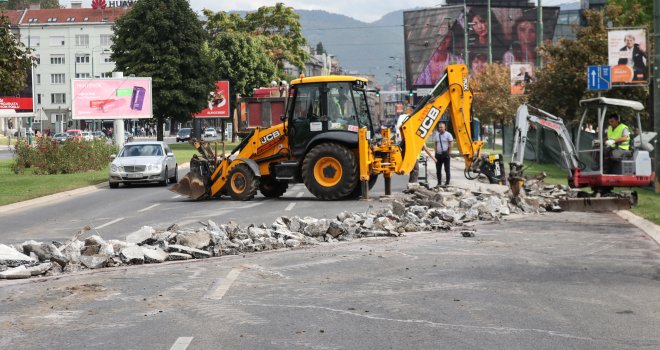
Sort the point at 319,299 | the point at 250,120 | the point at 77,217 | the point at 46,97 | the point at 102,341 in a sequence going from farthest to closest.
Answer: the point at 46,97, the point at 250,120, the point at 77,217, the point at 319,299, the point at 102,341

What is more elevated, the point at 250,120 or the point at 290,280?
the point at 250,120

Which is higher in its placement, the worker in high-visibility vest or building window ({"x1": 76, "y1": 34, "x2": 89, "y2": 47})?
building window ({"x1": 76, "y1": 34, "x2": 89, "y2": 47})

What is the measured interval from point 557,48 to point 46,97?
118 m

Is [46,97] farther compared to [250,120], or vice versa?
A: [46,97]

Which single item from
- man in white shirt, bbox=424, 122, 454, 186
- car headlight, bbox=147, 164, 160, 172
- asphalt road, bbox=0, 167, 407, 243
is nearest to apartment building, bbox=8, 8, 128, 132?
car headlight, bbox=147, 164, 160, 172

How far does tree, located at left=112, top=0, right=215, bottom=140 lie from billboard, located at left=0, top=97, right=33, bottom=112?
2490 cm

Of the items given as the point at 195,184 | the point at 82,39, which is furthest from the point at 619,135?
the point at 82,39

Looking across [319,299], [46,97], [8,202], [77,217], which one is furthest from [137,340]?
[46,97]

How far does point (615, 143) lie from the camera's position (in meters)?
22.5

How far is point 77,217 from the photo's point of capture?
71.9 ft

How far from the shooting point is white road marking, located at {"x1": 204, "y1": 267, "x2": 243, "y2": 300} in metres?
10.2

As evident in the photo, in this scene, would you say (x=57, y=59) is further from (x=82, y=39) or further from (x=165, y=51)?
(x=165, y=51)

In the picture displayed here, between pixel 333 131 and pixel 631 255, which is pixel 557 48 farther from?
pixel 631 255

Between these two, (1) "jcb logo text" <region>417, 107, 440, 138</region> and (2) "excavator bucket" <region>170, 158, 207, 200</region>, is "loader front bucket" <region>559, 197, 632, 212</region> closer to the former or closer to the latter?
(1) "jcb logo text" <region>417, 107, 440, 138</region>
